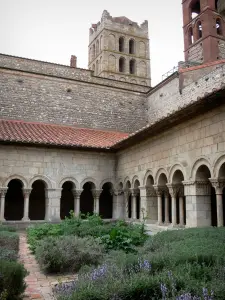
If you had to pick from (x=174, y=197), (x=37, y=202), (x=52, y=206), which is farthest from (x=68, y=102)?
(x=174, y=197)

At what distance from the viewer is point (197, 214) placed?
7.69m

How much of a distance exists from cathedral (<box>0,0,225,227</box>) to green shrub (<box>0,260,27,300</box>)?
16.4 feet

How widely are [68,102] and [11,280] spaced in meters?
12.2

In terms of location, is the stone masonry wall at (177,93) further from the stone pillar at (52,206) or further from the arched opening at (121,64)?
the arched opening at (121,64)

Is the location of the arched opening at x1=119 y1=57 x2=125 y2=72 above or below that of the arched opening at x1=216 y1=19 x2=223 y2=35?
above

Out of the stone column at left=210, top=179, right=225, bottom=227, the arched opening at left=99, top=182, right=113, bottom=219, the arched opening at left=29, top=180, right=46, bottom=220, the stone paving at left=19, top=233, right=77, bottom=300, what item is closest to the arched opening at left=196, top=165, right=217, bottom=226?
the stone column at left=210, top=179, right=225, bottom=227

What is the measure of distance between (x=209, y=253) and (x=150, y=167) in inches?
238

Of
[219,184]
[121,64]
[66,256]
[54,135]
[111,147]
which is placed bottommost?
[66,256]

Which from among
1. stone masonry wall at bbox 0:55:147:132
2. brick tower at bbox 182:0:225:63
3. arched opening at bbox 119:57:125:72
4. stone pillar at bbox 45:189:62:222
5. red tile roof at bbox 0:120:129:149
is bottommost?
stone pillar at bbox 45:189:62:222

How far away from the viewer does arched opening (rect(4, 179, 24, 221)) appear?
12.5 meters

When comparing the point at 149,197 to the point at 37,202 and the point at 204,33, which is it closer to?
the point at 37,202

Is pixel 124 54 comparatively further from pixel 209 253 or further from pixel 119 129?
pixel 209 253

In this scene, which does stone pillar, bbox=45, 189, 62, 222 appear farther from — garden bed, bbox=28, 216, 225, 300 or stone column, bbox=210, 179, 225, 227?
stone column, bbox=210, 179, 225, 227

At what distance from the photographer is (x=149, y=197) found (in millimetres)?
10203
